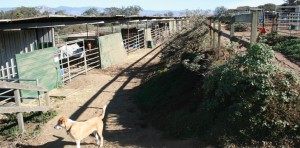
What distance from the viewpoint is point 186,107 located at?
7.11 metres

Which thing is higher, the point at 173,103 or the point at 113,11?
the point at 113,11

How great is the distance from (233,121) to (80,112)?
→ 5493 mm

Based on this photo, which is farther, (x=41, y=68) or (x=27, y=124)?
(x=41, y=68)

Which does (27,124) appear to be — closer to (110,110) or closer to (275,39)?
(110,110)

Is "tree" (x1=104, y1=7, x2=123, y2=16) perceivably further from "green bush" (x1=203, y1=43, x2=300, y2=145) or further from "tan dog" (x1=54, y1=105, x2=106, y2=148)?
"green bush" (x1=203, y1=43, x2=300, y2=145)

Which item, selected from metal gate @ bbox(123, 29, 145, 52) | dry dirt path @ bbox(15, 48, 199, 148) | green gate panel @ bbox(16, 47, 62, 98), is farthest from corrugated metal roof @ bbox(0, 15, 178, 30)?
metal gate @ bbox(123, 29, 145, 52)

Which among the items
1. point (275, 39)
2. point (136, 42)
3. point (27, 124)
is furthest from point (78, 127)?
point (136, 42)

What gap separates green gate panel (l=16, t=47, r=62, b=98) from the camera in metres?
10.9

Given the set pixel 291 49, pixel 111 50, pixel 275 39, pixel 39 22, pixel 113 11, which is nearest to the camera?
pixel 39 22

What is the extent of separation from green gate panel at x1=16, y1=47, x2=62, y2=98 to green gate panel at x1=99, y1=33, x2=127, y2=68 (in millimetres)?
4898

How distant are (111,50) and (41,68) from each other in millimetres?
7425

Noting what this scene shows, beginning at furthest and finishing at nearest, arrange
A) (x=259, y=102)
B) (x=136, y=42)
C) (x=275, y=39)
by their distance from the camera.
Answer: (x=136, y=42)
(x=275, y=39)
(x=259, y=102)

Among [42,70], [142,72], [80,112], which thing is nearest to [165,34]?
[142,72]

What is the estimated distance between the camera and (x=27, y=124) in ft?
27.8
